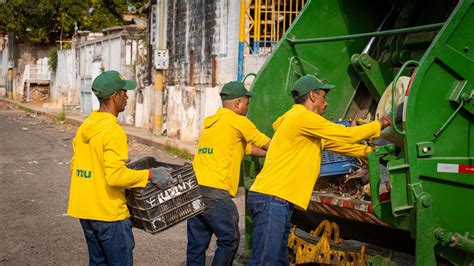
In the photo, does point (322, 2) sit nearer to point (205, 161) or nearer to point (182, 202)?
point (205, 161)

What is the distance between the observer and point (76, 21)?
120ft

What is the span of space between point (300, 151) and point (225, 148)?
0.73 m

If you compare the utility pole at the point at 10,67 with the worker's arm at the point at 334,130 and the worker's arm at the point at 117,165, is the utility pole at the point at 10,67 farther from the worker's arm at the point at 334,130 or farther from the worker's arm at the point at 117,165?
the worker's arm at the point at 117,165

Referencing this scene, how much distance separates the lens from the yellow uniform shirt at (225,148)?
5.67 metres

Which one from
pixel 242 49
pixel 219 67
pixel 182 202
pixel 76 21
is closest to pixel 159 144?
pixel 219 67

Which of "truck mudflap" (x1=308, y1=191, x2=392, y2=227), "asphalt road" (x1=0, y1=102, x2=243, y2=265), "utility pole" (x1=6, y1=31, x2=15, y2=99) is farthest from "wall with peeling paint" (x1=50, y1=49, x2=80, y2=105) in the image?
"truck mudflap" (x1=308, y1=191, x2=392, y2=227)

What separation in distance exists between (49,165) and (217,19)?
4.24 meters

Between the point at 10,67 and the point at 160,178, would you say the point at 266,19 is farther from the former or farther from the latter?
the point at 10,67

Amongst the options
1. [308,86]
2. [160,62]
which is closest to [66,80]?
[160,62]

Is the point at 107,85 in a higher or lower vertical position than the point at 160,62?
lower

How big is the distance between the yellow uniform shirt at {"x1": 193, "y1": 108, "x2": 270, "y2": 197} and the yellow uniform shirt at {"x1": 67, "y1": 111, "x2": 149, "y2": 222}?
1025 millimetres

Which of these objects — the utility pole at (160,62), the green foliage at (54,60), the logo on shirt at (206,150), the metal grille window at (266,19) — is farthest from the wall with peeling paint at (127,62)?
the logo on shirt at (206,150)

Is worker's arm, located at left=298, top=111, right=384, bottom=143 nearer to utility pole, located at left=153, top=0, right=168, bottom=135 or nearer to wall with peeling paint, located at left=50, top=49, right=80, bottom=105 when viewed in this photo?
utility pole, located at left=153, top=0, right=168, bottom=135

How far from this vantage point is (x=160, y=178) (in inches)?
186
